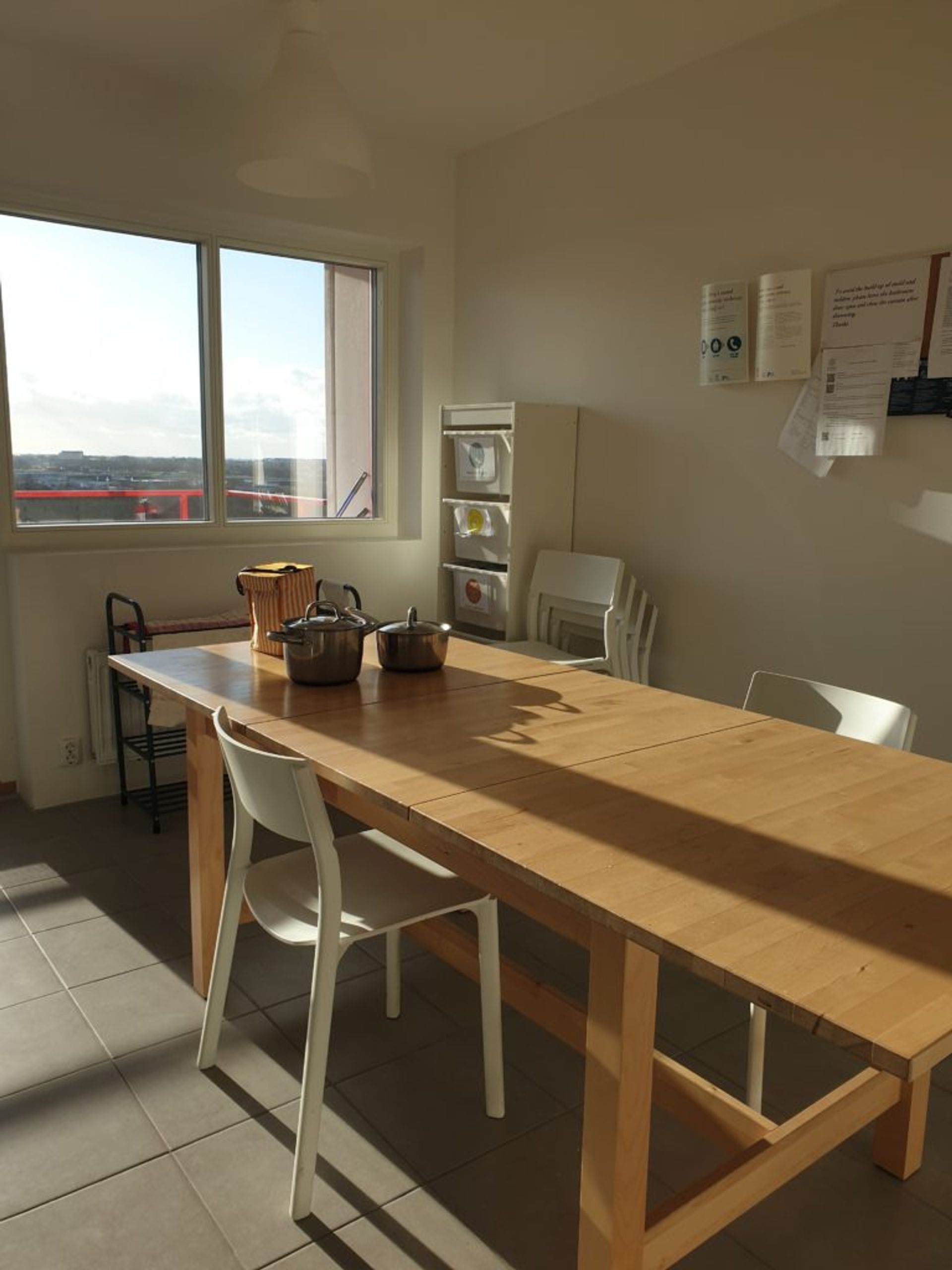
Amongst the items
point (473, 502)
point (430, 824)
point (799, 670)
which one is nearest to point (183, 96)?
point (473, 502)

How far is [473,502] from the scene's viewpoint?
13.3 ft

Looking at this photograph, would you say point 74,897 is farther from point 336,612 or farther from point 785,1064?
point 785,1064

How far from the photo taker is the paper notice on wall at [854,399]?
2.88m

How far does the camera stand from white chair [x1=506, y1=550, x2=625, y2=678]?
3.53 m

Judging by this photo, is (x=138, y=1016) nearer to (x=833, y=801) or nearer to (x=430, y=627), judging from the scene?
(x=430, y=627)

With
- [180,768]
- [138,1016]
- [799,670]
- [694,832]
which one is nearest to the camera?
[694,832]

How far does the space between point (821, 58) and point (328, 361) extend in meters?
2.31

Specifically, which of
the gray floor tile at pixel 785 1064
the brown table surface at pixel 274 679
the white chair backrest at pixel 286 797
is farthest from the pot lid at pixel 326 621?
the gray floor tile at pixel 785 1064

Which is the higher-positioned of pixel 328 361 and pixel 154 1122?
pixel 328 361

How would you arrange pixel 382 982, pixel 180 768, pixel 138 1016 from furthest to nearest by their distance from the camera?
pixel 180 768 < pixel 382 982 < pixel 138 1016

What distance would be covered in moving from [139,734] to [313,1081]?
235cm

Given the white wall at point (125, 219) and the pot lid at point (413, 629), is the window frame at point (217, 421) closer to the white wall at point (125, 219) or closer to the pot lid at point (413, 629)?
the white wall at point (125, 219)

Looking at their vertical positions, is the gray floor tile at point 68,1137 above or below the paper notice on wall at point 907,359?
below

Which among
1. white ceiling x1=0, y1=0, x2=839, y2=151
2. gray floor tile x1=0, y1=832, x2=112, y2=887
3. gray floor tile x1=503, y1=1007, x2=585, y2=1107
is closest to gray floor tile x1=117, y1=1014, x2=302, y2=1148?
gray floor tile x1=503, y1=1007, x2=585, y2=1107
